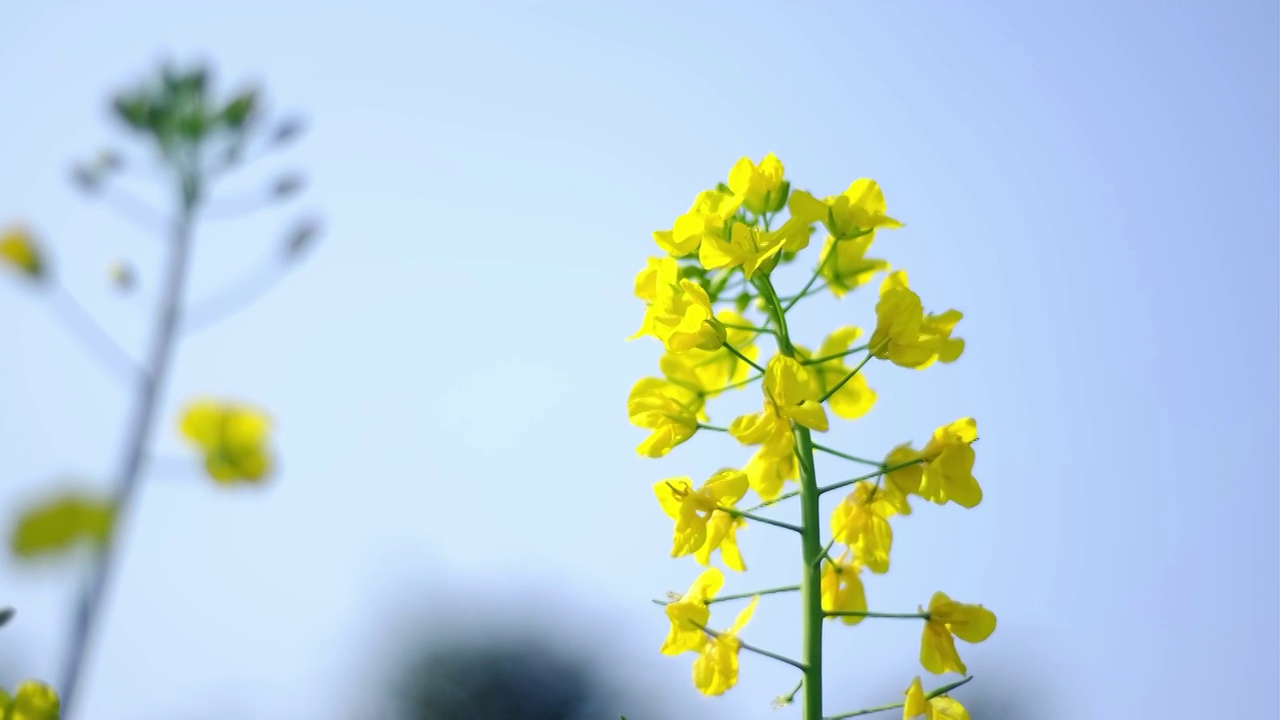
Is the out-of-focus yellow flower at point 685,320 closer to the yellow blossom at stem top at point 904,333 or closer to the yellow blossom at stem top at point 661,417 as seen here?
the yellow blossom at stem top at point 661,417

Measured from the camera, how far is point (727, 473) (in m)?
2.46

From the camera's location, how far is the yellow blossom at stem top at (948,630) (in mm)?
2318

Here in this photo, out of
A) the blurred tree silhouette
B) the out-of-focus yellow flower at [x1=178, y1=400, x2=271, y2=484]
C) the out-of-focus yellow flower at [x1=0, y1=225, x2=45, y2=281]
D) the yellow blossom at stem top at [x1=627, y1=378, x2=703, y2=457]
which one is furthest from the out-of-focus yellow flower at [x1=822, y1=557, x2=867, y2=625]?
the blurred tree silhouette

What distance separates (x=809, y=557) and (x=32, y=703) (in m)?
1.27

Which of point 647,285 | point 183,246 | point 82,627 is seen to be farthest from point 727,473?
point 82,627

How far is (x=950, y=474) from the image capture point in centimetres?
239

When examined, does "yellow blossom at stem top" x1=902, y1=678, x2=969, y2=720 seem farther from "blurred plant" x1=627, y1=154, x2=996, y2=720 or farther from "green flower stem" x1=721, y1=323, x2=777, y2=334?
"green flower stem" x1=721, y1=323, x2=777, y2=334

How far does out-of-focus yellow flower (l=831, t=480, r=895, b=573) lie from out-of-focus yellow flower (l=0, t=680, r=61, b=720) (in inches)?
54.6

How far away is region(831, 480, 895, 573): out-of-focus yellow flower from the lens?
94.3 inches

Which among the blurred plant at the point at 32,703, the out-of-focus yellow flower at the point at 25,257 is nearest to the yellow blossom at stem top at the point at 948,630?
the blurred plant at the point at 32,703

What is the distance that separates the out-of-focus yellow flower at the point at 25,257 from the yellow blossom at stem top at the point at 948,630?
1.96m

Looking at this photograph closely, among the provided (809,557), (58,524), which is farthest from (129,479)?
(809,557)

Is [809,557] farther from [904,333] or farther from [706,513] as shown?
[904,333]

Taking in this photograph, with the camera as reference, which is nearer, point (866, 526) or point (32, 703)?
point (32, 703)
